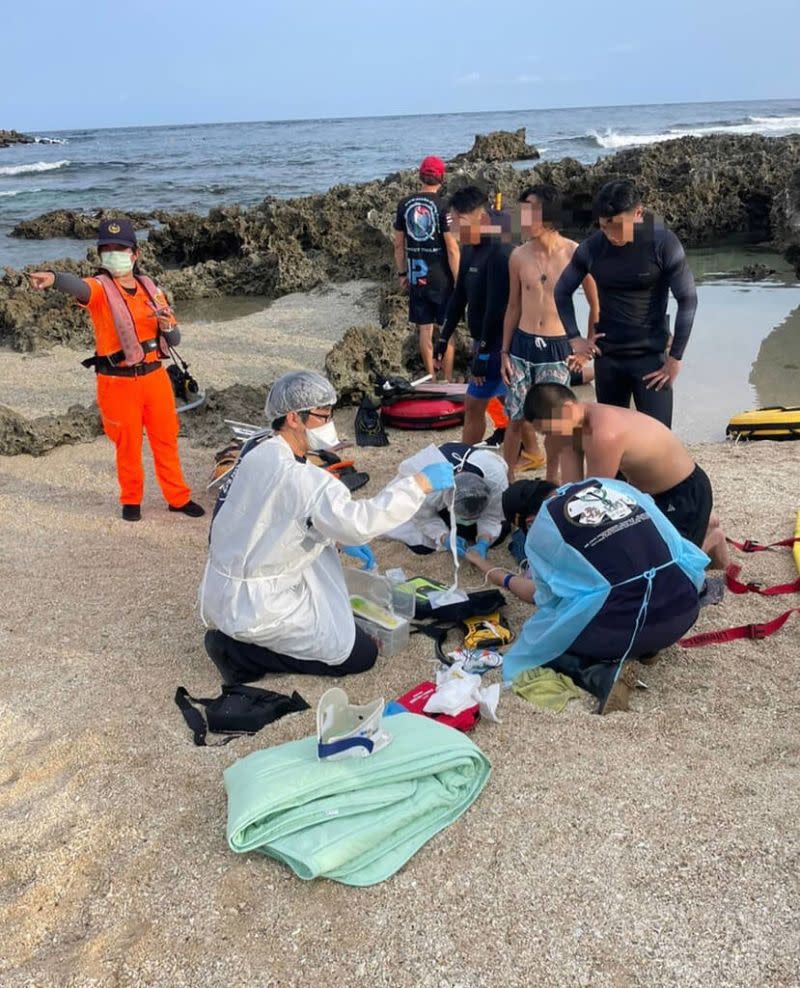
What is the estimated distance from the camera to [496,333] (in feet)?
20.0

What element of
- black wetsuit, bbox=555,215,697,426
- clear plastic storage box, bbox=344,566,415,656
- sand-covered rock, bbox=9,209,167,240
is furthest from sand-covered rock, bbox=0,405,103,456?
sand-covered rock, bbox=9,209,167,240

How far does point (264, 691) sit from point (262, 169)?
42847mm

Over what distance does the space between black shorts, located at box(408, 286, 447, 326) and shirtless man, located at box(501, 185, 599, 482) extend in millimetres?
2926

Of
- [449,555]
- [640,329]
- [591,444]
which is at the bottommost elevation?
[449,555]

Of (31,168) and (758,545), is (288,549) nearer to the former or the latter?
(758,545)

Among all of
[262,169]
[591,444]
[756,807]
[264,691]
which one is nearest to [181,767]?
[264,691]

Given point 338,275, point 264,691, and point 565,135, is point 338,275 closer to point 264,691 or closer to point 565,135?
point 264,691

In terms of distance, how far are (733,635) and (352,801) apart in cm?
237

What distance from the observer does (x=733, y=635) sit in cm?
423

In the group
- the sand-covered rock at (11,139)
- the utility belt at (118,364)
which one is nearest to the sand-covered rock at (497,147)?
the utility belt at (118,364)

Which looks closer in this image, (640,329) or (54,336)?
(640,329)

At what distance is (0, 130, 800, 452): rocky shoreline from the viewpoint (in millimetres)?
11367

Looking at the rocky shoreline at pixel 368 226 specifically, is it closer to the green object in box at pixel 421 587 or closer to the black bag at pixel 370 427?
the black bag at pixel 370 427

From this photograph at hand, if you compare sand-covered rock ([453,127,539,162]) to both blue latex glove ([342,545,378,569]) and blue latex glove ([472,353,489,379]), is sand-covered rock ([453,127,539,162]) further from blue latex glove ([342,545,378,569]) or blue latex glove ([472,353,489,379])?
blue latex glove ([342,545,378,569])
